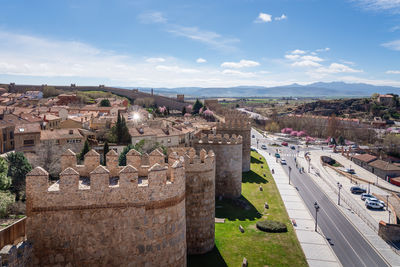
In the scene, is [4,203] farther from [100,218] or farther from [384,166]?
[384,166]

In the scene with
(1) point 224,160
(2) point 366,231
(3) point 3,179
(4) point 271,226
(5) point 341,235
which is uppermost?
(1) point 224,160

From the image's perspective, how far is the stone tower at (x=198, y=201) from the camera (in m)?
18.2

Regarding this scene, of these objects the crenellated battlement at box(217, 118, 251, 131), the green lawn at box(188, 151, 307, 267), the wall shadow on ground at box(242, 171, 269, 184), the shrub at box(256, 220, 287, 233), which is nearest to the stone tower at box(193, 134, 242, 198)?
the green lawn at box(188, 151, 307, 267)

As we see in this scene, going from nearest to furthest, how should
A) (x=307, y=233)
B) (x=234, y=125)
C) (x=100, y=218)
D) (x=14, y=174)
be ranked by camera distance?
(x=100, y=218) < (x=307, y=233) < (x=14, y=174) < (x=234, y=125)

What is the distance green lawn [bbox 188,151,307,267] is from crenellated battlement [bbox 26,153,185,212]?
31.0ft

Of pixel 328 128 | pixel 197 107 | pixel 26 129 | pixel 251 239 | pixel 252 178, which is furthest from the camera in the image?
pixel 197 107

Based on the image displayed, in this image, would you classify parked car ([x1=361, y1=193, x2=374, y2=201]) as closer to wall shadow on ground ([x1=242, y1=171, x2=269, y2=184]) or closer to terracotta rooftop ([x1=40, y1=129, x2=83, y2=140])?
wall shadow on ground ([x1=242, y1=171, x2=269, y2=184])

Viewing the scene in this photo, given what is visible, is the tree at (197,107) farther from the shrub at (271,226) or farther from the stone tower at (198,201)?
the stone tower at (198,201)

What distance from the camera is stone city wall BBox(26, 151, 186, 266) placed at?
9.54 metres

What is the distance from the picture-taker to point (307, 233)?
25359 mm

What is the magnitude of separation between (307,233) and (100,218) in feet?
67.0

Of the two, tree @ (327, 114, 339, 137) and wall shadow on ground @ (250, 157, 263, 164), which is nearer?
wall shadow on ground @ (250, 157, 263, 164)

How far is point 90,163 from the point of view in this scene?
37.6 ft

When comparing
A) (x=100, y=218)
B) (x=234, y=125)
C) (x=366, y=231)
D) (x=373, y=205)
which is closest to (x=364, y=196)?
(x=373, y=205)
